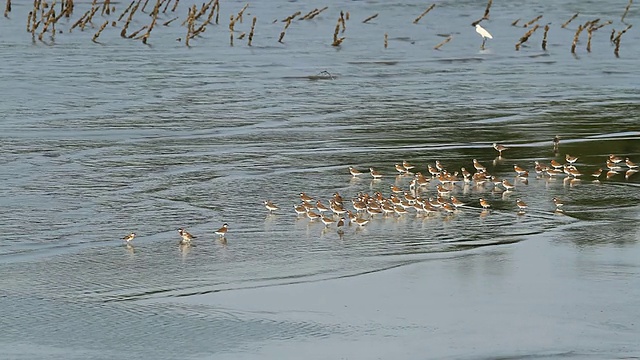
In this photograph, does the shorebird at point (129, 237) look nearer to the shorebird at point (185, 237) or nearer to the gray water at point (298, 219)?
the gray water at point (298, 219)

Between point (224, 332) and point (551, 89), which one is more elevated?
point (551, 89)

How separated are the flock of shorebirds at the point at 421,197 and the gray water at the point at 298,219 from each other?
15 centimetres

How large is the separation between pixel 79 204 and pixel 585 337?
6.12 meters

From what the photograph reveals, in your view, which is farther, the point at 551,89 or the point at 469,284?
the point at 551,89

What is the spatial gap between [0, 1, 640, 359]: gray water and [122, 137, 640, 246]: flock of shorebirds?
0.49ft

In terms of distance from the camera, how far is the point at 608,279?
10477mm

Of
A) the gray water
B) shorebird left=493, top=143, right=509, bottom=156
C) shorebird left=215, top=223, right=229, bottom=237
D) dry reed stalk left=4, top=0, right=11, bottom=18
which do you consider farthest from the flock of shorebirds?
dry reed stalk left=4, top=0, right=11, bottom=18

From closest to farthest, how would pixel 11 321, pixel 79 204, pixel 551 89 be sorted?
pixel 11 321 → pixel 79 204 → pixel 551 89

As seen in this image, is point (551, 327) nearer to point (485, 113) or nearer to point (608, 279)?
point (608, 279)

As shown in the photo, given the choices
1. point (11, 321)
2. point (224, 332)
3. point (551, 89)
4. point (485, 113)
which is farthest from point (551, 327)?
point (551, 89)

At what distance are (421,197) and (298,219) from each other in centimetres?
177

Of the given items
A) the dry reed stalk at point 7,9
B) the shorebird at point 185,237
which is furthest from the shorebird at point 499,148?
A: the dry reed stalk at point 7,9

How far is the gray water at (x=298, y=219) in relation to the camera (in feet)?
30.1

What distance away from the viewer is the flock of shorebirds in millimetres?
12945
